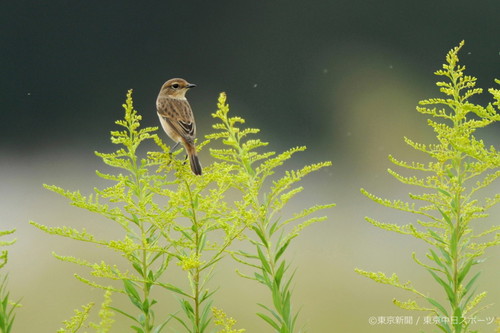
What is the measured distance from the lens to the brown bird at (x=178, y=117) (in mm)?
4691

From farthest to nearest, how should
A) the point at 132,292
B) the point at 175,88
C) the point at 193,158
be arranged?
the point at 175,88, the point at 193,158, the point at 132,292

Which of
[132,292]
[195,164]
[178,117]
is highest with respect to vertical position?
[178,117]

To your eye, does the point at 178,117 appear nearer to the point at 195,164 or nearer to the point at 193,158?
the point at 193,158

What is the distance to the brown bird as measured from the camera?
469 centimetres

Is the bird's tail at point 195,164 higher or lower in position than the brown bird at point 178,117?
lower

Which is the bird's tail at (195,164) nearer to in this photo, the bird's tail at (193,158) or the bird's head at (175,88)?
the bird's tail at (193,158)

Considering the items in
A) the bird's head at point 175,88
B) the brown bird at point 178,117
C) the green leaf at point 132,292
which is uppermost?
the bird's head at point 175,88

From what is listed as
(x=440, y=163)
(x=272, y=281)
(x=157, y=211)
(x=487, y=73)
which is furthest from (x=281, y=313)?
(x=487, y=73)

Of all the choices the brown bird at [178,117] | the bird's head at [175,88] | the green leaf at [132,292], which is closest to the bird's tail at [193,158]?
the brown bird at [178,117]

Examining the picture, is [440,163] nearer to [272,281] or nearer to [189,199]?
[272,281]

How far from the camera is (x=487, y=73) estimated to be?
2122cm

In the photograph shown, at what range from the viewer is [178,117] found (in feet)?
16.8

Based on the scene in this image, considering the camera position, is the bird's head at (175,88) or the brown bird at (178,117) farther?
the bird's head at (175,88)

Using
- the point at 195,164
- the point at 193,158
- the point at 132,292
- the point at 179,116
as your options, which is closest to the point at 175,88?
the point at 179,116
